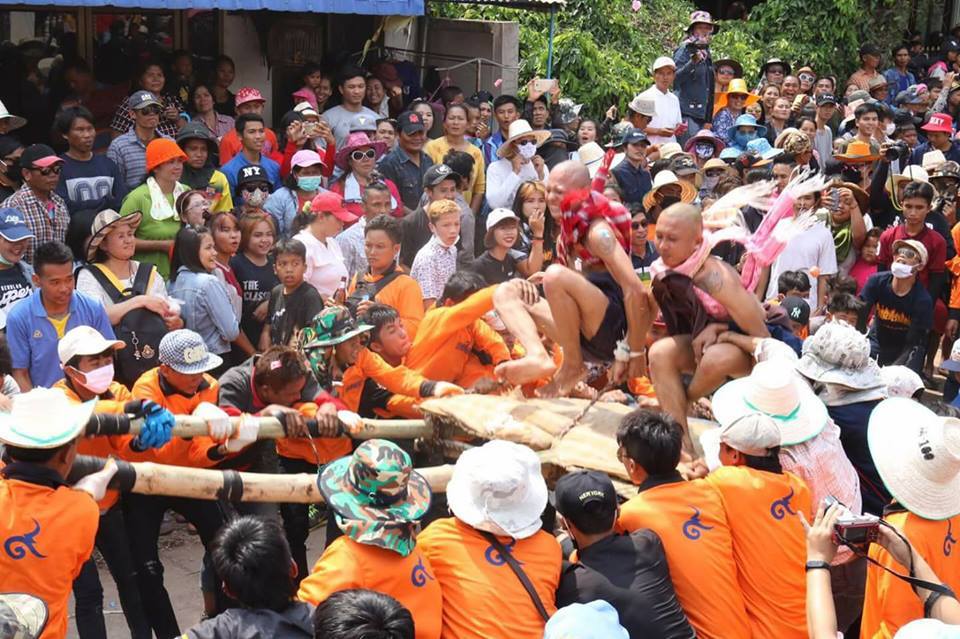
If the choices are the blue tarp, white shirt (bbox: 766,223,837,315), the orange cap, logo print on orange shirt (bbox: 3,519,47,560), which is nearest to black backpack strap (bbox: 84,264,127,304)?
the orange cap

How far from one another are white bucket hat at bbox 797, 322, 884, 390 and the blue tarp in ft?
19.2

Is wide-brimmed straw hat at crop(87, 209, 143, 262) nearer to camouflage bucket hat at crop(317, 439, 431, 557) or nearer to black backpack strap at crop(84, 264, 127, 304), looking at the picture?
black backpack strap at crop(84, 264, 127, 304)

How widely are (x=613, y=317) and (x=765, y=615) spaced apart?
2.29 meters

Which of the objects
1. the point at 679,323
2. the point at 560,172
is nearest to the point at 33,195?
the point at 560,172

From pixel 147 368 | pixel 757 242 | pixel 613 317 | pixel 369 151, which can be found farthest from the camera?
pixel 369 151

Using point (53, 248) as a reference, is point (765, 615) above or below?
below

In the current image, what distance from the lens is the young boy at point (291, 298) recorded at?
7730 mm

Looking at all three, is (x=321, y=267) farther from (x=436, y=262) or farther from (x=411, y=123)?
(x=411, y=123)

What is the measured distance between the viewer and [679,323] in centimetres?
618

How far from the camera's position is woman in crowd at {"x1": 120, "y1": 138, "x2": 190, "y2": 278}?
810 cm

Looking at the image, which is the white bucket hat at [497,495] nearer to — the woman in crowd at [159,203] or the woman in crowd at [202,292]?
the woman in crowd at [202,292]

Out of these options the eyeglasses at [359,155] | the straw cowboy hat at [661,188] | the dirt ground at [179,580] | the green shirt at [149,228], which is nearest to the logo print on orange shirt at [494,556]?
the dirt ground at [179,580]

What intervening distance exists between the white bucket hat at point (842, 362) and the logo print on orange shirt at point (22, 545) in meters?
3.43

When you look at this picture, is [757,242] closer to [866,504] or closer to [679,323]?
[679,323]
